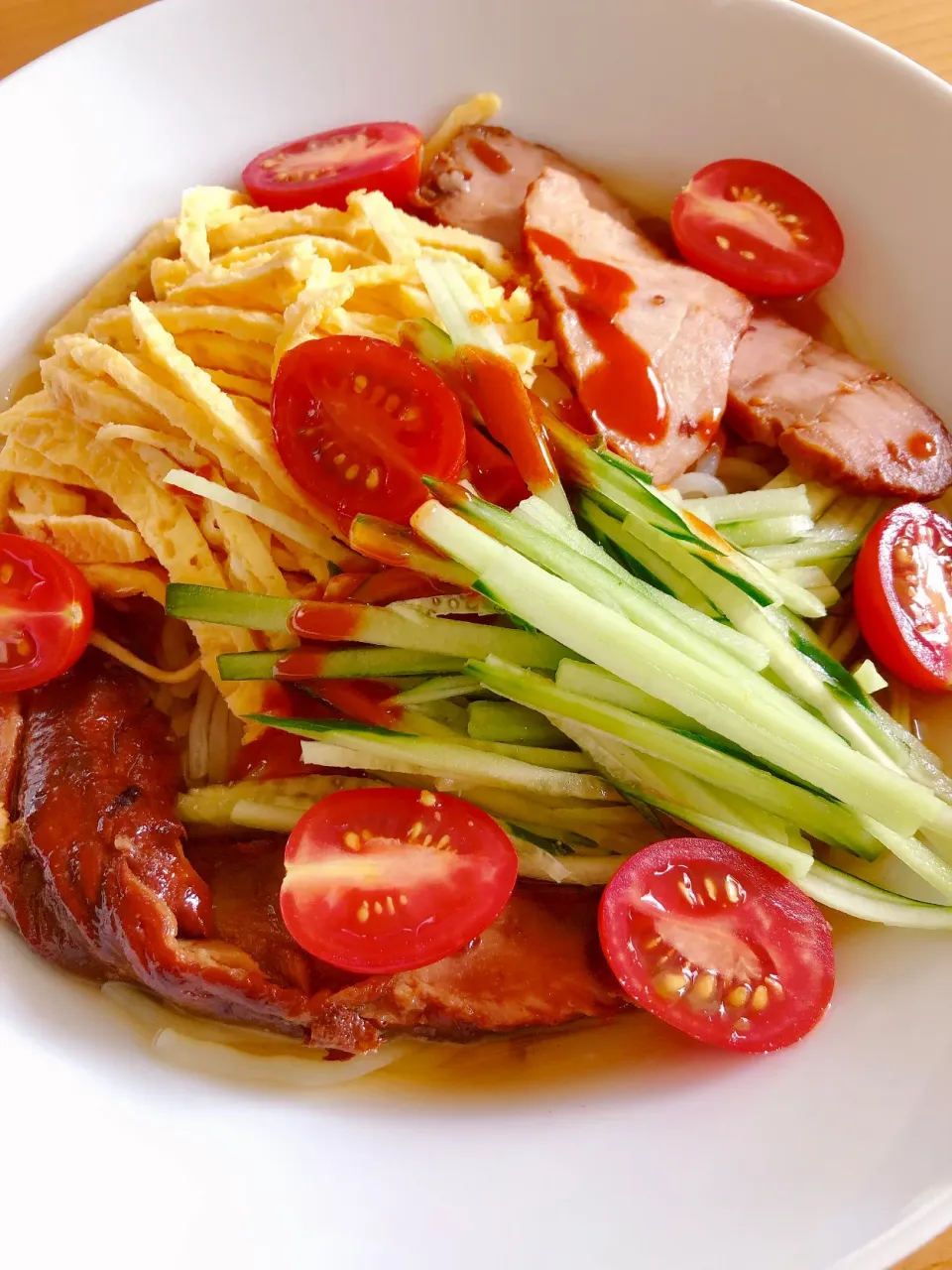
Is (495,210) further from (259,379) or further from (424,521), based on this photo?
(424,521)

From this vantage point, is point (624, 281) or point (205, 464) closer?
point (205, 464)

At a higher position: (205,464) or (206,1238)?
(205,464)

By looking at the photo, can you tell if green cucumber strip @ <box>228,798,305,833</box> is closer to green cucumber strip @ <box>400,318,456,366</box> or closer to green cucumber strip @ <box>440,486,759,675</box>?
green cucumber strip @ <box>440,486,759,675</box>

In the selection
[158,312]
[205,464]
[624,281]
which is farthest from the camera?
[624,281]

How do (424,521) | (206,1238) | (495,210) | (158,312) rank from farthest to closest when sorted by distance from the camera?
(495,210), (158,312), (424,521), (206,1238)

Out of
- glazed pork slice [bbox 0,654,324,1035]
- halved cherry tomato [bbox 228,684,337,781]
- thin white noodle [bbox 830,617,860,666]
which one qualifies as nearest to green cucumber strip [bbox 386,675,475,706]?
halved cherry tomato [bbox 228,684,337,781]

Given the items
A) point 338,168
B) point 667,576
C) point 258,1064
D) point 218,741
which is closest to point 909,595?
point 667,576

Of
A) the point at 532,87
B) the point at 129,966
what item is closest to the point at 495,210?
the point at 532,87
